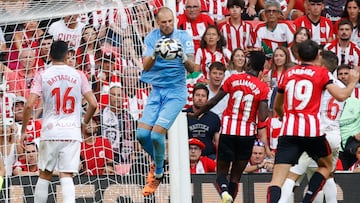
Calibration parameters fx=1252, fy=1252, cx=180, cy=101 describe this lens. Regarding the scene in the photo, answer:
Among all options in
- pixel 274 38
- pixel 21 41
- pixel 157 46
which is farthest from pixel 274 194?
pixel 274 38

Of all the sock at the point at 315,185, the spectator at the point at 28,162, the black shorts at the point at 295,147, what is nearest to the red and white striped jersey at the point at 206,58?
the spectator at the point at 28,162

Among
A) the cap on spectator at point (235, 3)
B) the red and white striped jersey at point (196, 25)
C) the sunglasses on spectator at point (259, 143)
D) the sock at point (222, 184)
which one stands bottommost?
the sock at point (222, 184)

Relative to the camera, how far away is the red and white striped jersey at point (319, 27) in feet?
60.2

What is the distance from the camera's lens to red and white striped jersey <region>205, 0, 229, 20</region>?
748 inches

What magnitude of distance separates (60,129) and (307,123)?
8.82 ft

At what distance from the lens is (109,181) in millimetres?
15469

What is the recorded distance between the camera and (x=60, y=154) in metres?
13.6

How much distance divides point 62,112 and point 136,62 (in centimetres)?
182

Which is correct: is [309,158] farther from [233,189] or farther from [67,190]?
[67,190]

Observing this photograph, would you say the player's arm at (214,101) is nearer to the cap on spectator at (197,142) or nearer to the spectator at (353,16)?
the cap on spectator at (197,142)

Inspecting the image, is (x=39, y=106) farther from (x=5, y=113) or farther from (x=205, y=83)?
(x=205, y=83)

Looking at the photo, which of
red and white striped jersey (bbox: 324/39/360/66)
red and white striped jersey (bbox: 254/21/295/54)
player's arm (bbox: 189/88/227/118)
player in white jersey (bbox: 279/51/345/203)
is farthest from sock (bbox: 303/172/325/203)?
red and white striped jersey (bbox: 254/21/295/54)

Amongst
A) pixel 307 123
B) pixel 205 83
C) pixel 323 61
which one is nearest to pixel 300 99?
pixel 307 123

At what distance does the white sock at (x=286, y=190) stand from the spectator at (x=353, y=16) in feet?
18.1
